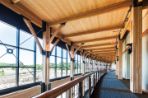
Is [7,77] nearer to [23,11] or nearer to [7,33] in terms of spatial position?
[7,33]

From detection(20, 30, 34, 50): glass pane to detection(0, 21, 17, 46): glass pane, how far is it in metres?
0.37

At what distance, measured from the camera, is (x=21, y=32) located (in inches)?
224

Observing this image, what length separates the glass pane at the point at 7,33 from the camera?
4.88 meters

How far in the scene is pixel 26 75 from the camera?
234 inches

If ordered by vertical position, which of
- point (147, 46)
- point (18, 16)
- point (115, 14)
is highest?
point (115, 14)

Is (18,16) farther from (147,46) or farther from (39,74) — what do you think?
(147,46)

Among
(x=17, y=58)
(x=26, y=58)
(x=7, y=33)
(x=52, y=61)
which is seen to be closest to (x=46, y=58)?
(x=26, y=58)

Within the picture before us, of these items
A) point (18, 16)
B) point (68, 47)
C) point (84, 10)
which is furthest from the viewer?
point (68, 47)

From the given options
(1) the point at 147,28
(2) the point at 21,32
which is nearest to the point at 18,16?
(2) the point at 21,32

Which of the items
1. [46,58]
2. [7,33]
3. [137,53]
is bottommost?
[46,58]

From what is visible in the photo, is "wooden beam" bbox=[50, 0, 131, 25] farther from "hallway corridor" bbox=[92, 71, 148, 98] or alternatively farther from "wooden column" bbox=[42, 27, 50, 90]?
"hallway corridor" bbox=[92, 71, 148, 98]

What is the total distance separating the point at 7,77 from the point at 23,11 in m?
2.02

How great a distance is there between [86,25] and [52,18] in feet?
6.23

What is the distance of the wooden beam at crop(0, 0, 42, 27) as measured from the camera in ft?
13.8
